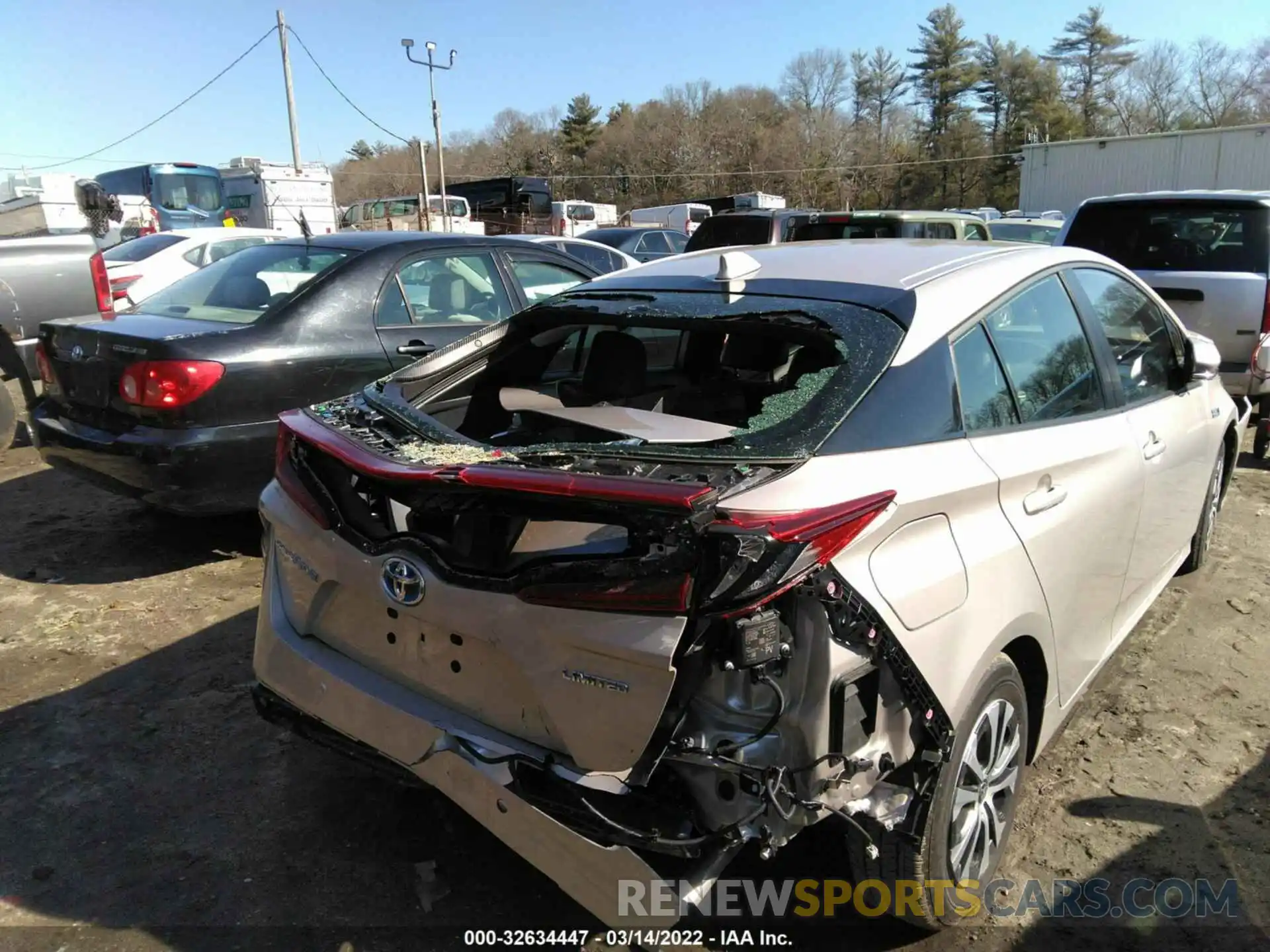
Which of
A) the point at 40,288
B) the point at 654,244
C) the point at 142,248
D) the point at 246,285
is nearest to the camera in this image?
the point at 246,285

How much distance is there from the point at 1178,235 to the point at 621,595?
23.3 ft

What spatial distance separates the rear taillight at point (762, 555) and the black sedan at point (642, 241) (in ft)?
50.6

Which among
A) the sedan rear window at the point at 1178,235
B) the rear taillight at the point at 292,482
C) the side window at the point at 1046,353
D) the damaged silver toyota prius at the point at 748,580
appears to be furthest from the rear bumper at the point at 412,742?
the sedan rear window at the point at 1178,235

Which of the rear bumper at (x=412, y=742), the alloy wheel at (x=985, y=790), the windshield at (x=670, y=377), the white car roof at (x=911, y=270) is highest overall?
the white car roof at (x=911, y=270)

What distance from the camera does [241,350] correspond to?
4.49 m

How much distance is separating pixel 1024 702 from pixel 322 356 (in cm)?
373

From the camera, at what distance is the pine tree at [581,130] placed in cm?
6669

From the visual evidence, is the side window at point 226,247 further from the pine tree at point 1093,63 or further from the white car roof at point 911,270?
the pine tree at point 1093,63

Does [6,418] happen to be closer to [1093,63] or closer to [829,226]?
[829,226]

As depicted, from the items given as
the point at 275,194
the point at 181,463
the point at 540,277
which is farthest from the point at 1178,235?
the point at 275,194

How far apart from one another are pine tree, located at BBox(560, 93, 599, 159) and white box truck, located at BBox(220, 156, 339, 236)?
1676 inches

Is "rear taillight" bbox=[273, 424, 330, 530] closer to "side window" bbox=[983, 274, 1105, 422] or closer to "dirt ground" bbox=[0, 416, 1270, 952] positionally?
"dirt ground" bbox=[0, 416, 1270, 952]

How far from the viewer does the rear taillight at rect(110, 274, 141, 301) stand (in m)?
9.43

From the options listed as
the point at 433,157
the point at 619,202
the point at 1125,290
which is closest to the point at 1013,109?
the point at 619,202
